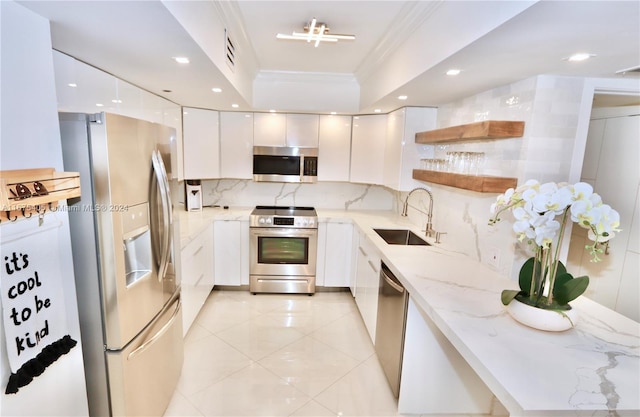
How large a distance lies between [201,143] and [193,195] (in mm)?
623

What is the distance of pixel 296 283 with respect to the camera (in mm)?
3527

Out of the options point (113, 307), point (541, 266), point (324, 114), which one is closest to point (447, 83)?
point (541, 266)

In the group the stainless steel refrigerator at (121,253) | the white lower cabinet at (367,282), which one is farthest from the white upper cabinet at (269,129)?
the stainless steel refrigerator at (121,253)

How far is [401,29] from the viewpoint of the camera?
2.02 m

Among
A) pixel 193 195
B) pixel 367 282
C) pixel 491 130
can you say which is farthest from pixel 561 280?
pixel 193 195

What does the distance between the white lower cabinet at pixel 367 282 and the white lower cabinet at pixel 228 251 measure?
4.23 ft

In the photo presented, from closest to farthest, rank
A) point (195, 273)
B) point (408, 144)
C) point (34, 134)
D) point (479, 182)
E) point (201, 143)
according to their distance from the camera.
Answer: point (34, 134) < point (479, 182) < point (195, 273) < point (408, 144) < point (201, 143)

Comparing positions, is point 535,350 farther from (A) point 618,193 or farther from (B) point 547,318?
(A) point 618,193

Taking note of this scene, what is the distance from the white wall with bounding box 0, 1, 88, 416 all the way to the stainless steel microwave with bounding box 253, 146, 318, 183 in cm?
235

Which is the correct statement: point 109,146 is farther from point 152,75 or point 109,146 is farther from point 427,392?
point 427,392

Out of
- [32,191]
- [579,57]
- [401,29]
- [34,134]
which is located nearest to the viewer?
[32,191]

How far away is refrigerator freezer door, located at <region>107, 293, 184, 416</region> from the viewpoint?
148 cm

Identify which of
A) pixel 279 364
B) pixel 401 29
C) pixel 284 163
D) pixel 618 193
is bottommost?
pixel 279 364

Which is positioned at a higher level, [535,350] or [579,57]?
[579,57]
